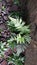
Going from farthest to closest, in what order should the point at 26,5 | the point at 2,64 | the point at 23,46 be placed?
the point at 26,5 < the point at 2,64 < the point at 23,46

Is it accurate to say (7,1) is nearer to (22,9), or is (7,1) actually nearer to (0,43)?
(22,9)

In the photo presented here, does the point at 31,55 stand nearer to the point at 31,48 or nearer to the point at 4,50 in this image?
the point at 31,48

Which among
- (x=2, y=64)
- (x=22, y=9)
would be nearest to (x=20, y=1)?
(x=22, y=9)

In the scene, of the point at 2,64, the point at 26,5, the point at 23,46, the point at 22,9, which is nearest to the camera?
the point at 23,46

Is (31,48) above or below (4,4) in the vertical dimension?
below

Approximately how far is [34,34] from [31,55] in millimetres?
264

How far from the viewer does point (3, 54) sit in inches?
116

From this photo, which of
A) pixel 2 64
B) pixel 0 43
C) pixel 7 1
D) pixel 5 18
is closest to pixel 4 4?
pixel 7 1

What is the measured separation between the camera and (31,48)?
93.0 inches

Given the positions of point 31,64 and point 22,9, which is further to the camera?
point 22,9

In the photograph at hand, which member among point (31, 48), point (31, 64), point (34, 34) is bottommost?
point (31, 64)

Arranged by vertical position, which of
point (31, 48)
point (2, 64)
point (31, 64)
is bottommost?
point (2, 64)

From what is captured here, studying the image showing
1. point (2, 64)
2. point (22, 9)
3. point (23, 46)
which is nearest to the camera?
point (23, 46)

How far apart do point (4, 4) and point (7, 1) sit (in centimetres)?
11
